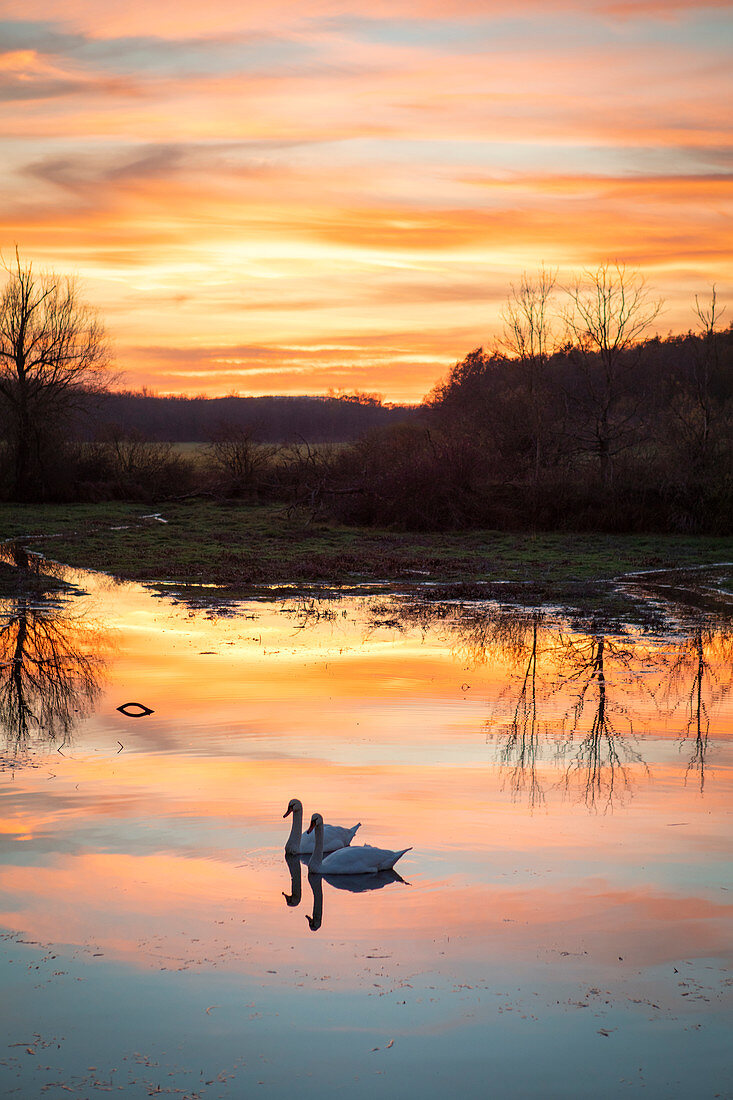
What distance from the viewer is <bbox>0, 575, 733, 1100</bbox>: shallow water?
4539 mm

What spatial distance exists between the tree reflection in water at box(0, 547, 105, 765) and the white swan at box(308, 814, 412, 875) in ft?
11.3

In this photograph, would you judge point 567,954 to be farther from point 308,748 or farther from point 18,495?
point 18,495

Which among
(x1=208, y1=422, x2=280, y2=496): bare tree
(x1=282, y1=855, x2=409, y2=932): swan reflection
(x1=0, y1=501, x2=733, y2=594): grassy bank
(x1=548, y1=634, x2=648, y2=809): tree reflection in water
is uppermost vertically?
(x1=208, y1=422, x2=280, y2=496): bare tree

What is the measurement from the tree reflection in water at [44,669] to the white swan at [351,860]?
3449mm

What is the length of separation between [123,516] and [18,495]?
8748mm

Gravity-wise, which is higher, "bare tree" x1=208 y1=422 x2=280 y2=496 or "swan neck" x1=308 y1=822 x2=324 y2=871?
"bare tree" x1=208 y1=422 x2=280 y2=496

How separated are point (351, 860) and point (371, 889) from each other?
0.21 metres

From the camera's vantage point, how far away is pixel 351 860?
21.1 ft

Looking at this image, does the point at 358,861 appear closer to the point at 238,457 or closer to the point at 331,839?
the point at 331,839

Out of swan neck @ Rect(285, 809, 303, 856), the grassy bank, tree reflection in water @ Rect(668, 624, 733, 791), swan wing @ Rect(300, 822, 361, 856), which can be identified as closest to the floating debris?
swan neck @ Rect(285, 809, 303, 856)

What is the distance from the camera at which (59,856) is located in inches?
262

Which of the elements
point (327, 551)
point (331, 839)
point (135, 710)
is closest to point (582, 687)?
point (135, 710)

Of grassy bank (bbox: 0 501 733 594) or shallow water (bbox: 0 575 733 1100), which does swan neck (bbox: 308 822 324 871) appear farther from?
grassy bank (bbox: 0 501 733 594)

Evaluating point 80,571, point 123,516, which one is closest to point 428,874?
point 80,571
